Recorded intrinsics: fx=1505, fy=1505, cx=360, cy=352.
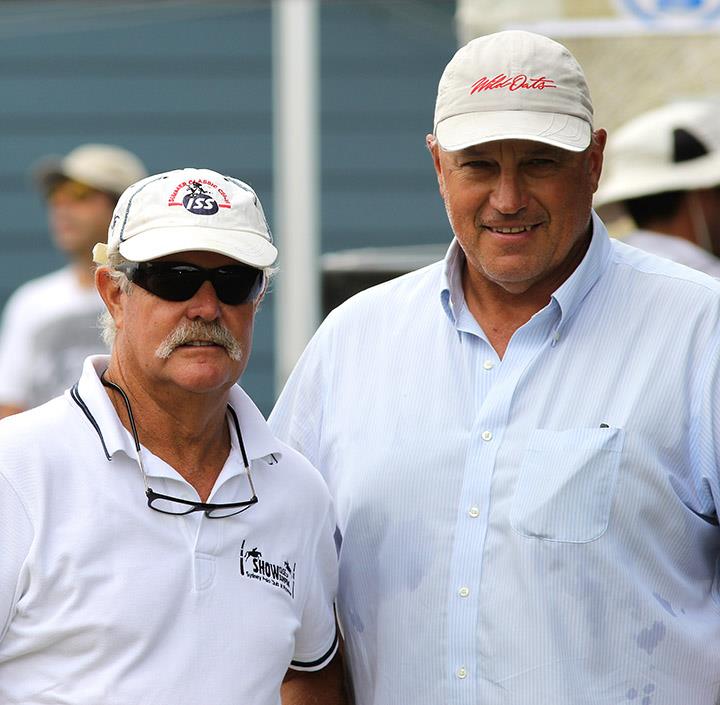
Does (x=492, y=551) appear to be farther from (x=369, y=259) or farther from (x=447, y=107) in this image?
(x=369, y=259)

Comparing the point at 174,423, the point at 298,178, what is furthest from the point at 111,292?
the point at 298,178

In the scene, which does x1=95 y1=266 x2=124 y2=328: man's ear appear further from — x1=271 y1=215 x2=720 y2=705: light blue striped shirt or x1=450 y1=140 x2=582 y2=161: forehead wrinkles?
x1=450 y1=140 x2=582 y2=161: forehead wrinkles

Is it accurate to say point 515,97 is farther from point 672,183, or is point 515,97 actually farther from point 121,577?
point 672,183

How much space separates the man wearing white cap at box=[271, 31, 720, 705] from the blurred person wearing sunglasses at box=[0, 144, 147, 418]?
3.16 metres

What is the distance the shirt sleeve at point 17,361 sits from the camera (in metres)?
6.14

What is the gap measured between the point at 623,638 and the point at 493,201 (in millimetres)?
874

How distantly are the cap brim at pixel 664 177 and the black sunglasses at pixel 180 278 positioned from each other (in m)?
1.93

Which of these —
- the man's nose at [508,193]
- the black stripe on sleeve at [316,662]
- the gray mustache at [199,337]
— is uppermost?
the man's nose at [508,193]

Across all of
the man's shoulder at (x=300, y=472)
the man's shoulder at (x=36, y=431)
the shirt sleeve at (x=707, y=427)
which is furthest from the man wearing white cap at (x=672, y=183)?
the man's shoulder at (x=36, y=431)

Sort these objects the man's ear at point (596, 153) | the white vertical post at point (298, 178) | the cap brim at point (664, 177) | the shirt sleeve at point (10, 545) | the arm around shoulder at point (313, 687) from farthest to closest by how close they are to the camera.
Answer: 1. the white vertical post at point (298, 178)
2. the cap brim at point (664, 177)
3. the arm around shoulder at point (313, 687)
4. the man's ear at point (596, 153)
5. the shirt sleeve at point (10, 545)

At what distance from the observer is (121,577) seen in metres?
2.59

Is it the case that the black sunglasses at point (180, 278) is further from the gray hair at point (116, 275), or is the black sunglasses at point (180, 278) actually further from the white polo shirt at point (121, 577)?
the white polo shirt at point (121, 577)

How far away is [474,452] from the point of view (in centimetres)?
294

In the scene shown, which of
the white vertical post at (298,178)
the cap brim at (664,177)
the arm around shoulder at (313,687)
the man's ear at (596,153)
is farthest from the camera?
the white vertical post at (298,178)
